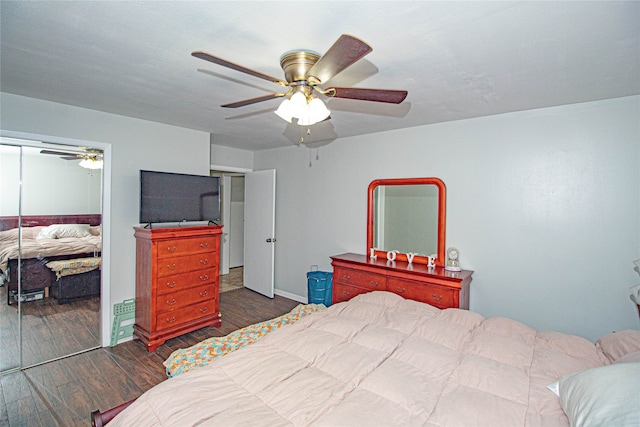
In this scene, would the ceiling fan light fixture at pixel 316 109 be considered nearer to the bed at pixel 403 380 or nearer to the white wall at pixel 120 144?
the bed at pixel 403 380

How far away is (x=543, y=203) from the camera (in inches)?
110

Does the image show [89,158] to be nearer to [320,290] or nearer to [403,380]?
[320,290]

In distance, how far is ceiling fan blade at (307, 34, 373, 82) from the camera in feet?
3.91

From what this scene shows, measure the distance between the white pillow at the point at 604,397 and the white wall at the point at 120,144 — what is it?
3835 millimetres

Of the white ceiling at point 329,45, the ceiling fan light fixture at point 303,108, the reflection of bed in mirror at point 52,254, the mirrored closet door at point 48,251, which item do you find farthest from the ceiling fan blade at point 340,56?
the reflection of bed in mirror at point 52,254

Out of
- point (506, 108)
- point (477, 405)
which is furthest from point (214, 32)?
point (506, 108)

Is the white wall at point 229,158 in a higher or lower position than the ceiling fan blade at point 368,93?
higher

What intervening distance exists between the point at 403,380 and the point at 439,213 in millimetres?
2324

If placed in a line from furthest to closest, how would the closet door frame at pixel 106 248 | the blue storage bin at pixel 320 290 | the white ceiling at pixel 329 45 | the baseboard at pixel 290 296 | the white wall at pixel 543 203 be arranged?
1. the baseboard at pixel 290 296
2. the blue storage bin at pixel 320 290
3. the closet door frame at pixel 106 248
4. the white wall at pixel 543 203
5. the white ceiling at pixel 329 45

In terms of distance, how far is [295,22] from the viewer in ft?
4.90

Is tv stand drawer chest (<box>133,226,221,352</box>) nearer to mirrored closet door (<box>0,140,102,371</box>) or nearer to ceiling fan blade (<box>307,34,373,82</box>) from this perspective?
mirrored closet door (<box>0,140,102,371</box>)

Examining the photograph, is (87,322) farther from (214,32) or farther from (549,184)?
(549,184)

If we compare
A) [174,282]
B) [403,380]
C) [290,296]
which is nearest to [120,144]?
[174,282]

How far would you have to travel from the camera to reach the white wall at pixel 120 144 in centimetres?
278
